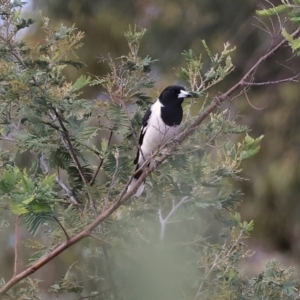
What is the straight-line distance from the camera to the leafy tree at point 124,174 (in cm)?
139

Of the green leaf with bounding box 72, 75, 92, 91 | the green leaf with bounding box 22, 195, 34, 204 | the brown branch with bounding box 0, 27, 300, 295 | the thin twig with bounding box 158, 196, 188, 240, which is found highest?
the green leaf with bounding box 72, 75, 92, 91

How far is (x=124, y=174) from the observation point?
1.53m

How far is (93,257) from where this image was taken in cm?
161

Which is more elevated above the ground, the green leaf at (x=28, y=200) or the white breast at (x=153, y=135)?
the green leaf at (x=28, y=200)

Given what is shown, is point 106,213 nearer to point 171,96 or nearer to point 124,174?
point 124,174

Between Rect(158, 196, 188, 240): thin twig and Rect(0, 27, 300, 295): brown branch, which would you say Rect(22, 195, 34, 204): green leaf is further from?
Rect(158, 196, 188, 240): thin twig

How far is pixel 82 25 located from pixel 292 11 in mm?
2360

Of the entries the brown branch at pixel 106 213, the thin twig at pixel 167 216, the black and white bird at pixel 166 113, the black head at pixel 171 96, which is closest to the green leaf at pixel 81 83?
the brown branch at pixel 106 213

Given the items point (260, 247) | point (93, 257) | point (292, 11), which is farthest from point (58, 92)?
point (260, 247)

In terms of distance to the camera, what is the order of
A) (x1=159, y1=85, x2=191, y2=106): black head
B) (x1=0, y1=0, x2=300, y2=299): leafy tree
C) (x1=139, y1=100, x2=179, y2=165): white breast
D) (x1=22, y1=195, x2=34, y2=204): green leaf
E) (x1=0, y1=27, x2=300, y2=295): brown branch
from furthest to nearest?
1. (x1=159, y1=85, x2=191, y2=106): black head
2. (x1=139, y1=100, x2=179, y2=165): white breast
3. (x1=0, y1=0, x2=300, y2=299): leafy tree
4. (x1=0, y1=27, x2=300, y2=295): brown branch
5. (x1=22, y1=195, x2=34, y2=204): green leaf

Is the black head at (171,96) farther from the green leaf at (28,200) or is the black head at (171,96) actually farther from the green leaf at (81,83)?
the green leaf at (28,200)

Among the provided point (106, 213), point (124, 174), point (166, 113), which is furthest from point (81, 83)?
point (166, 113)

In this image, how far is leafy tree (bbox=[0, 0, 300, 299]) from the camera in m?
1.39

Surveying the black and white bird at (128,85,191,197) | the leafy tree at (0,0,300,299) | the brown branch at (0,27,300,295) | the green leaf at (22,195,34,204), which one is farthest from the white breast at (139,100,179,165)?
the green leaf at (22,195,34,204)
